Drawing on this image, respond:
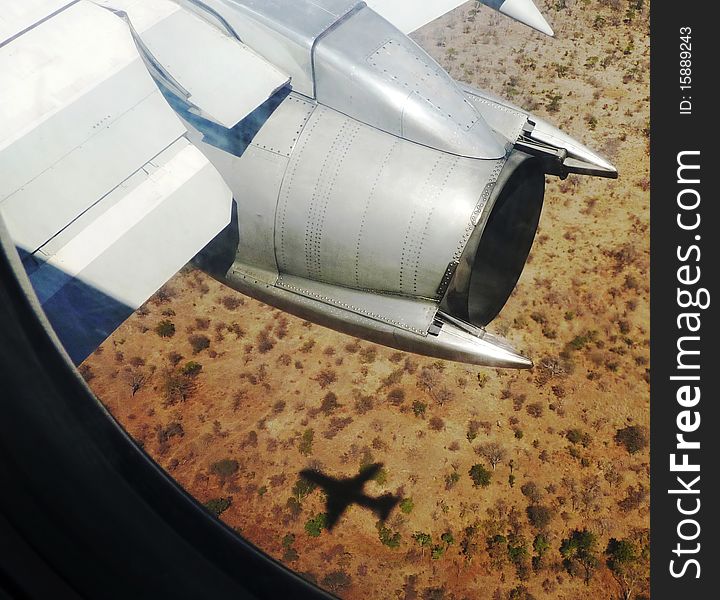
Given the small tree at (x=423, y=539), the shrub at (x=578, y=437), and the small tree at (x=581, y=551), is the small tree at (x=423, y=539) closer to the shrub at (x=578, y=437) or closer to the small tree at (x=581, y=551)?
the small tree at (x=581, y=551)

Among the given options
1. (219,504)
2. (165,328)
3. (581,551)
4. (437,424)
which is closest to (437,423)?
(437,424)

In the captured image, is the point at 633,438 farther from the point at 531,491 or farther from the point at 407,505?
the point at 407,505

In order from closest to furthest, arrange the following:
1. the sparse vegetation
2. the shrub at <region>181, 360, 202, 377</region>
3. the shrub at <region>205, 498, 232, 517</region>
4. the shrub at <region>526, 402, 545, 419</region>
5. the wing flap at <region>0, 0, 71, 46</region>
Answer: the wing flap at <region>0, 0, 71, 46</region> → the sparse vegetation → the shrub at <region>205, 498, 232, 517</region> → the shrub at <region>526, 402, 545, 419</region> → the shrub at <region>181, 360, 202, 377</region>

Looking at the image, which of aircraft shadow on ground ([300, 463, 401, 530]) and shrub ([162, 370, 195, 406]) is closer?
aircraft shadow on ground ([300, 463, 401, 530])

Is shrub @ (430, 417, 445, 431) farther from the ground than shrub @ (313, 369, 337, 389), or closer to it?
closer to it

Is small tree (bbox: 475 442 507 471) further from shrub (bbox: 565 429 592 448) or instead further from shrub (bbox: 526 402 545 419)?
shrub (bbox: 565 429 592 448)

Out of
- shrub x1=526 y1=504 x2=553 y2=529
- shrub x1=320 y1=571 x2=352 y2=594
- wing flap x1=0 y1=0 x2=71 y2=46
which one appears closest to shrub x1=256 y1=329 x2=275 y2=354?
shrub x1=320 y1=571 x2=352 y2=594

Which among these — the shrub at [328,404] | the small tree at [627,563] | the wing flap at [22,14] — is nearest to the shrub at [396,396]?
the shrub at [328,404]
